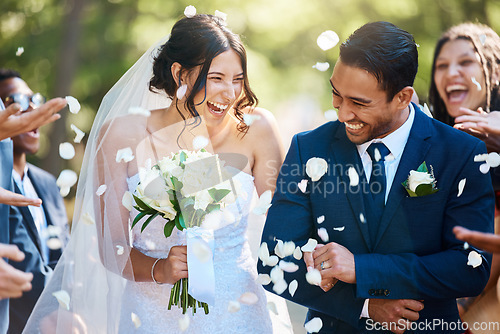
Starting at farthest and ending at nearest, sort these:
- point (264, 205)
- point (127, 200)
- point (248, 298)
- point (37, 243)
→ point (37, 243) → point (248, 298) → point (127, 200) → point (264, 205)

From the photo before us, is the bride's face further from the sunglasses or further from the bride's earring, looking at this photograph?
the sunglasses

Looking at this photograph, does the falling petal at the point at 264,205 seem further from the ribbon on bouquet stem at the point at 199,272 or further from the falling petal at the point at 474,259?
the falling petal at the point at 474,259

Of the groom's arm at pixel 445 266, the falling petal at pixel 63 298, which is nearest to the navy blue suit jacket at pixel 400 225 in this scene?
the groom's arm at pixel 445 266

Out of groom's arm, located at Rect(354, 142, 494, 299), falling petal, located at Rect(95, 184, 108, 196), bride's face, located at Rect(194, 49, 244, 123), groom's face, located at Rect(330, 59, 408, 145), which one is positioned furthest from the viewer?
bride's face, located at Rect(194, 49, 244, 123)

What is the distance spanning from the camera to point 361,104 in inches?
115

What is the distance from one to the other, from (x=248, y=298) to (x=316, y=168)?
88 cm

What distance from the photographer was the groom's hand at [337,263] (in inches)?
107

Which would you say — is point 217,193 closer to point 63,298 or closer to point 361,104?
point 361,104

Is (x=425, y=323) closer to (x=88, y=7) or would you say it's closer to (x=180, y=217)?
(x=180, y=217)

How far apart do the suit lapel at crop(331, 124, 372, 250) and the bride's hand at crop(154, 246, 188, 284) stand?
865 mm

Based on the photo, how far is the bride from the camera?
10.8 feet

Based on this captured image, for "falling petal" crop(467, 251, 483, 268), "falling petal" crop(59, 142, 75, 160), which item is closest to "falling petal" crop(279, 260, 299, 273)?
"falling petal" crop(467, 251, 483, 268)

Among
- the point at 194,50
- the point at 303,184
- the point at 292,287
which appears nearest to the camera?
the point at 292,287

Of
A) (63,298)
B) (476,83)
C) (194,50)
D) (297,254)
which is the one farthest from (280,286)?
(476,83)
